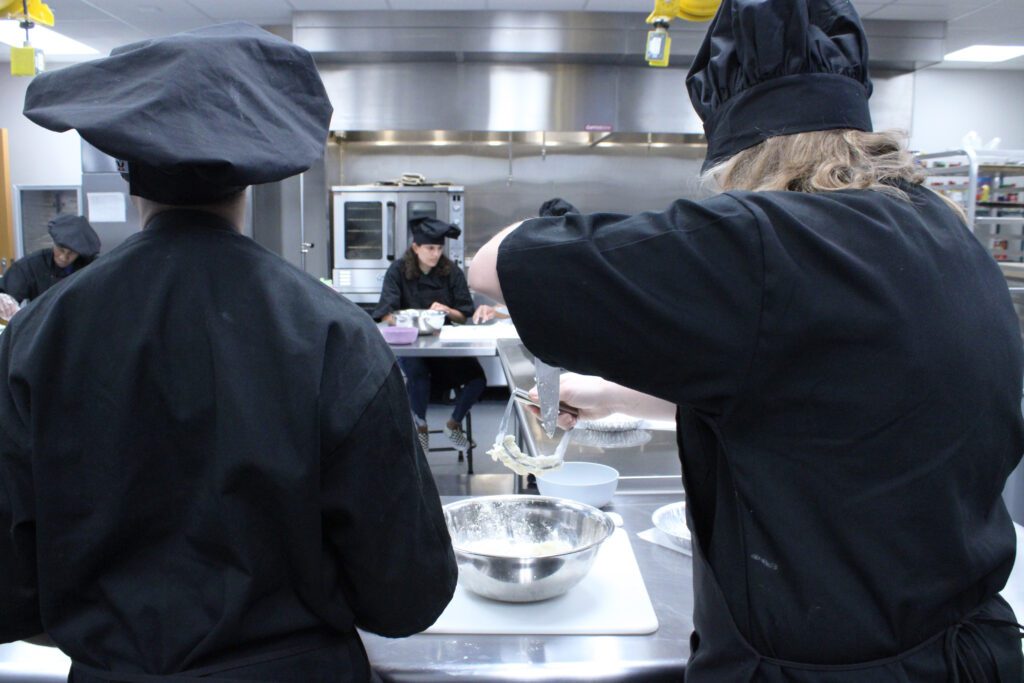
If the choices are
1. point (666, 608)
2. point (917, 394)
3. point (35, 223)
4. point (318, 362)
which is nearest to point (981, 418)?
point (917, 394)

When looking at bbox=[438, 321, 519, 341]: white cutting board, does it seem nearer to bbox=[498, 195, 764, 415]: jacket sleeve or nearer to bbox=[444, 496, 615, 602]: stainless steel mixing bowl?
bbox=[444, 496, 615, 602]: stainless steel mixing bowl

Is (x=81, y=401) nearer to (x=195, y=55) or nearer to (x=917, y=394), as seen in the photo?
(x=195, y=55)

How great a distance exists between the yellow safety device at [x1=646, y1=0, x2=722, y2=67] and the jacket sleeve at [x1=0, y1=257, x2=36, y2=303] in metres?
4.33

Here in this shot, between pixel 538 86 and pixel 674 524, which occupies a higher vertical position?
pixel 538 86

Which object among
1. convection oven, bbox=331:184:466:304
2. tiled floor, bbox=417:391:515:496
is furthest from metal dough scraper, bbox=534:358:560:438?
convection oven, bbox=331:184:466:304

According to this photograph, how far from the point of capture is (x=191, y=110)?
78 cm

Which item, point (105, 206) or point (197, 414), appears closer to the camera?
point (197, 414)

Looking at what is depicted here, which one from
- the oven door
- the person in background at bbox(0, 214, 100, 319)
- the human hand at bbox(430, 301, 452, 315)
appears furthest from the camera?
the oven door

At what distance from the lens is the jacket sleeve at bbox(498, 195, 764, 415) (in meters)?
0.81

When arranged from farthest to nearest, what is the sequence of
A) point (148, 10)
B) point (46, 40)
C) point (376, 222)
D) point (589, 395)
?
point (46, 40) → point (376, 222) → point (148, 10) → point (589, 395)

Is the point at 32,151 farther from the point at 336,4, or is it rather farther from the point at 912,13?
the point at 912,13

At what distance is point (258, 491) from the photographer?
86 cm

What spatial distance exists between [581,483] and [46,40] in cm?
725

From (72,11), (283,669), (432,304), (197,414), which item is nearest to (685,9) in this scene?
(197,414)
